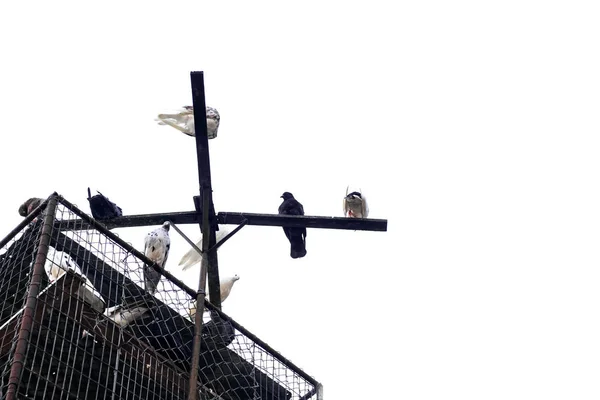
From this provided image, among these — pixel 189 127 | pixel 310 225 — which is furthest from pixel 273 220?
pixel 189 127

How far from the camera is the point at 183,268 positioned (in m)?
12.8

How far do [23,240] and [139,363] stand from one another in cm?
167

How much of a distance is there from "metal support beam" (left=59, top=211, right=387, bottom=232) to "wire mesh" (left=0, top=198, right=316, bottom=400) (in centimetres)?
158

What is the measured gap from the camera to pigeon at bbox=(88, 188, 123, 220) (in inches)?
444

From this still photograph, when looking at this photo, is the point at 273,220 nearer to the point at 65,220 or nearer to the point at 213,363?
the point at 213,363

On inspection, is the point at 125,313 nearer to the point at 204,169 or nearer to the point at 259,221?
the point at 204,169

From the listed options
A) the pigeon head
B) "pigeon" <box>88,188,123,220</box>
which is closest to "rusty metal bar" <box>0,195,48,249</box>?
"pigeon" <box>88,188,123,220</box>

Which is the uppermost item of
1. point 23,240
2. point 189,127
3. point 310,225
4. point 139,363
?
point 189,127

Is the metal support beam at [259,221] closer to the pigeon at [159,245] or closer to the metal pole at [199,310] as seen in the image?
the pigeon at [159,245]

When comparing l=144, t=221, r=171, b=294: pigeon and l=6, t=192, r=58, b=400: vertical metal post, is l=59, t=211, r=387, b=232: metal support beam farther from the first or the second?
l=6, t=192, r=58, b=400: vertical metal post

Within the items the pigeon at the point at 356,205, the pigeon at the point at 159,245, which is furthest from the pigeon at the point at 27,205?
the pigeon at the point at 356,205

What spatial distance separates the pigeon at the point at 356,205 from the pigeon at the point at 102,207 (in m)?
3.43

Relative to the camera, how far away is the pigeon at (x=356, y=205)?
43.4ft

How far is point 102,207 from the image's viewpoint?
1135cm
